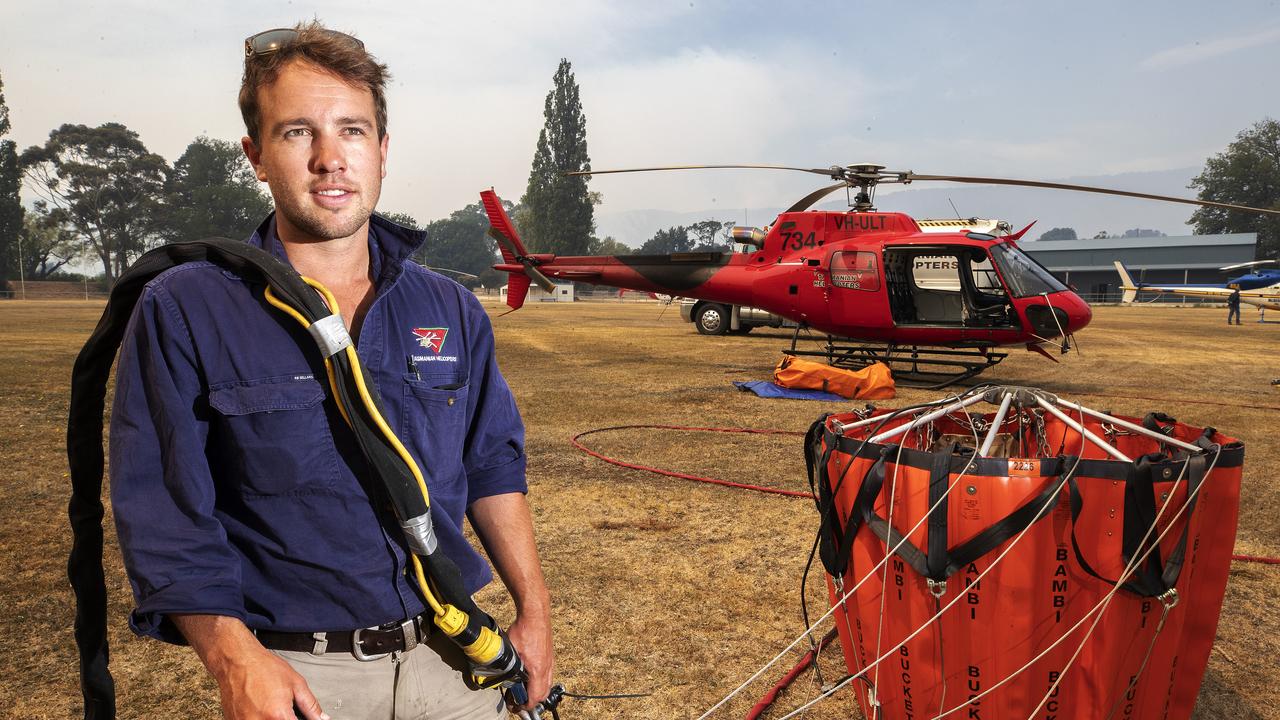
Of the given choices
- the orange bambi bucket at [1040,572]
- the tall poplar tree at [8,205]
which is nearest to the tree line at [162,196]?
the tall poplar tree at [8,205]

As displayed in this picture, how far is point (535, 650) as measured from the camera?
188 cm

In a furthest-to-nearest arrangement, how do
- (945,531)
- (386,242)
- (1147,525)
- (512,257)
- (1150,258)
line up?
(1150,258), (512,257), (945,531), (1147,525), (386,242)

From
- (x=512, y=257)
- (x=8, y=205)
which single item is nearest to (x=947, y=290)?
(x=512, y=257)

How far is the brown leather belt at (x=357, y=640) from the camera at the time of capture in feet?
5.14

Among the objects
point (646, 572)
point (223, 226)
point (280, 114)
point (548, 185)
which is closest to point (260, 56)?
point (280, 114)

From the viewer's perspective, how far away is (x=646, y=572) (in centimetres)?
471

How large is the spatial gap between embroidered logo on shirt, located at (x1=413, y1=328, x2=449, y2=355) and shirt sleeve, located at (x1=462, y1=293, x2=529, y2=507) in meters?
0.13

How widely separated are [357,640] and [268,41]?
48.1 inches

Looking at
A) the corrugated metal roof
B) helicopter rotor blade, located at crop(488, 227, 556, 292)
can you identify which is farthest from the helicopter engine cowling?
the corrugated metal roof

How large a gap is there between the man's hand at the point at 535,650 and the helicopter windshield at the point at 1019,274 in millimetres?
11832

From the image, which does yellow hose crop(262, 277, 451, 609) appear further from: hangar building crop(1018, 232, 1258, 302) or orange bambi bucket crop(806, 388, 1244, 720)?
hangar building crop(1018, 232, 1258, 302)

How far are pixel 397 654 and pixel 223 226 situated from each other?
92223 mm

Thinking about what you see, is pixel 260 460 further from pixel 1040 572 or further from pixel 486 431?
pixel 1040 572

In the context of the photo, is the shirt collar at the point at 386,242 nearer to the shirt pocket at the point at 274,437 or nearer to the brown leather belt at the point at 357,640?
the shirt pocket at the point at 274,437
